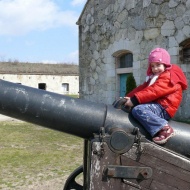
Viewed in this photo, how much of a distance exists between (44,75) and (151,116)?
35.8m

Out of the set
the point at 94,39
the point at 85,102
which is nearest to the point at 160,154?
the point at 85,102

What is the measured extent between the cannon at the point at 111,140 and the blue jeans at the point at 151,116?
0.05 m

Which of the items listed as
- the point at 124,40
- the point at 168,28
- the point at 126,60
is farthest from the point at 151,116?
the point at 126,60

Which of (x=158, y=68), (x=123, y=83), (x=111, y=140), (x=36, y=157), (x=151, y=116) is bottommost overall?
(x=36, y=157)

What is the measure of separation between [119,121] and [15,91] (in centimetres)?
77

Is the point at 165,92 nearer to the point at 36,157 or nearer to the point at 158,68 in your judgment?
the point at 158,68

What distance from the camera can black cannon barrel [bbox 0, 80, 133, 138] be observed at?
2.41m

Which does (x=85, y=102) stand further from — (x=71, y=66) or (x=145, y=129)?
(x=71, y=66)

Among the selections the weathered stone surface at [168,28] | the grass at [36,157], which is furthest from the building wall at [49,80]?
the weathered stone surface at [168,28]

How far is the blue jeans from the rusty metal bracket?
10.3 inches

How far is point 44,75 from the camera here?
37594mm

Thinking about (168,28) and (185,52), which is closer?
(185,52)

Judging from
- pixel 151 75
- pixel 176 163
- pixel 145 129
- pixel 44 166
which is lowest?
pixel 44 166

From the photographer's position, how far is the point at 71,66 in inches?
1662
